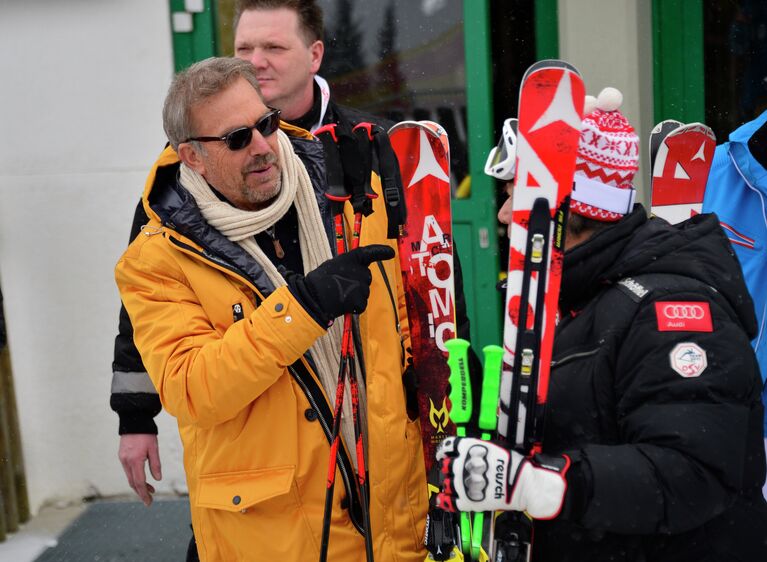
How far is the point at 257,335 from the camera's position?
2.07 meters

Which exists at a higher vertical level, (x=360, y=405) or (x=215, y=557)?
(x=360, y=405)

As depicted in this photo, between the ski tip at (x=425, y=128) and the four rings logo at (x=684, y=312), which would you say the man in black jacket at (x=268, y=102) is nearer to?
the ski tip at (x=425, y=128)

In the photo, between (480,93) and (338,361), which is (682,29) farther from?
(338,361)

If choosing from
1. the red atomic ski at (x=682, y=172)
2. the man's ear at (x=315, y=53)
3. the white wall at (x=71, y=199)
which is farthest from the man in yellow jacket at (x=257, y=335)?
the white wall at (x=71, y=199)

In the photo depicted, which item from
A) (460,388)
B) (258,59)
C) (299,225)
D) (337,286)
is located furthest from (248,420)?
(258,59)

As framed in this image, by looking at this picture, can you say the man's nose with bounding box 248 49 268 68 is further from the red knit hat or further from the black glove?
the red knit hat

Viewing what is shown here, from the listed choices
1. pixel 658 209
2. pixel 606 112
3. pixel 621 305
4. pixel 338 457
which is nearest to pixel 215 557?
pixel 338 457

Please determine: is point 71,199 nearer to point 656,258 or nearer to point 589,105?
point 589,105

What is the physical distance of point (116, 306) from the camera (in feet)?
15.1

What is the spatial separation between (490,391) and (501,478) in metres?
0.20

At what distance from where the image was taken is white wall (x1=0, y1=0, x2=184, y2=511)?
4.46 m

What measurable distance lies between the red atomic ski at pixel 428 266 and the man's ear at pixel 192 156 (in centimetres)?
57

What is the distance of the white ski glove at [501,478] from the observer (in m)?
1.62

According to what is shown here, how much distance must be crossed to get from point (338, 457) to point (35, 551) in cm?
262
